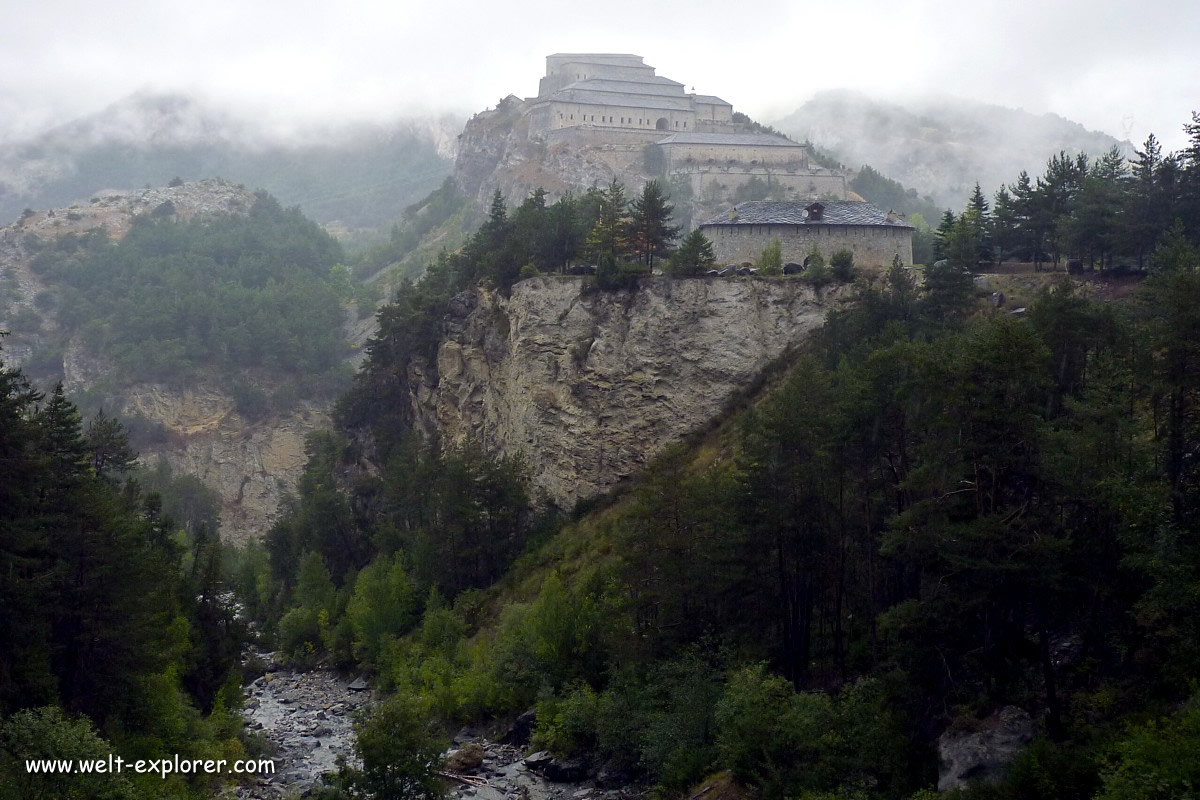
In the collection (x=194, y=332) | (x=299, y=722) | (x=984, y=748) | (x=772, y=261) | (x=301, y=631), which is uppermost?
(x=772, y=261)

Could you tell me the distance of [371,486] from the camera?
66500 mm

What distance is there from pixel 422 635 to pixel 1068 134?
170m

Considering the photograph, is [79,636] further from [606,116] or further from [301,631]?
[606,116]

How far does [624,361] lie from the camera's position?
177ft

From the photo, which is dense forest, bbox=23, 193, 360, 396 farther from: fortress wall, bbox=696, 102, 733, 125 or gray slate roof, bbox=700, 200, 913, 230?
gray slate roof, bbox=700, 200, 913, 230

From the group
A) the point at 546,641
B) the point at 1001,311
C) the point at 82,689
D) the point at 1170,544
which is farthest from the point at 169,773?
the point at 1001,311

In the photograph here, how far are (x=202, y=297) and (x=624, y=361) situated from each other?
6957 cm

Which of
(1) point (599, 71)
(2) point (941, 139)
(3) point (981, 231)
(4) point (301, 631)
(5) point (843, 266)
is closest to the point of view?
(5) point (843, 266)

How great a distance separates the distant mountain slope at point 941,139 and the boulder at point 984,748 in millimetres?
135150

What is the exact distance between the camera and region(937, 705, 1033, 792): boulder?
82.1 ft

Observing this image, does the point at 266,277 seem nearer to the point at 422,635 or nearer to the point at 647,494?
the point at 422,635

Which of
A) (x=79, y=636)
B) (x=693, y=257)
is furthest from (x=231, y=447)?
(x=79, y=636)

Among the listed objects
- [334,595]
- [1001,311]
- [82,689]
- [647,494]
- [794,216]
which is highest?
[794,216]

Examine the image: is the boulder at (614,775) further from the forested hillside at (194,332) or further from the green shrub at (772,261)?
the forested hillside at (194,332)
